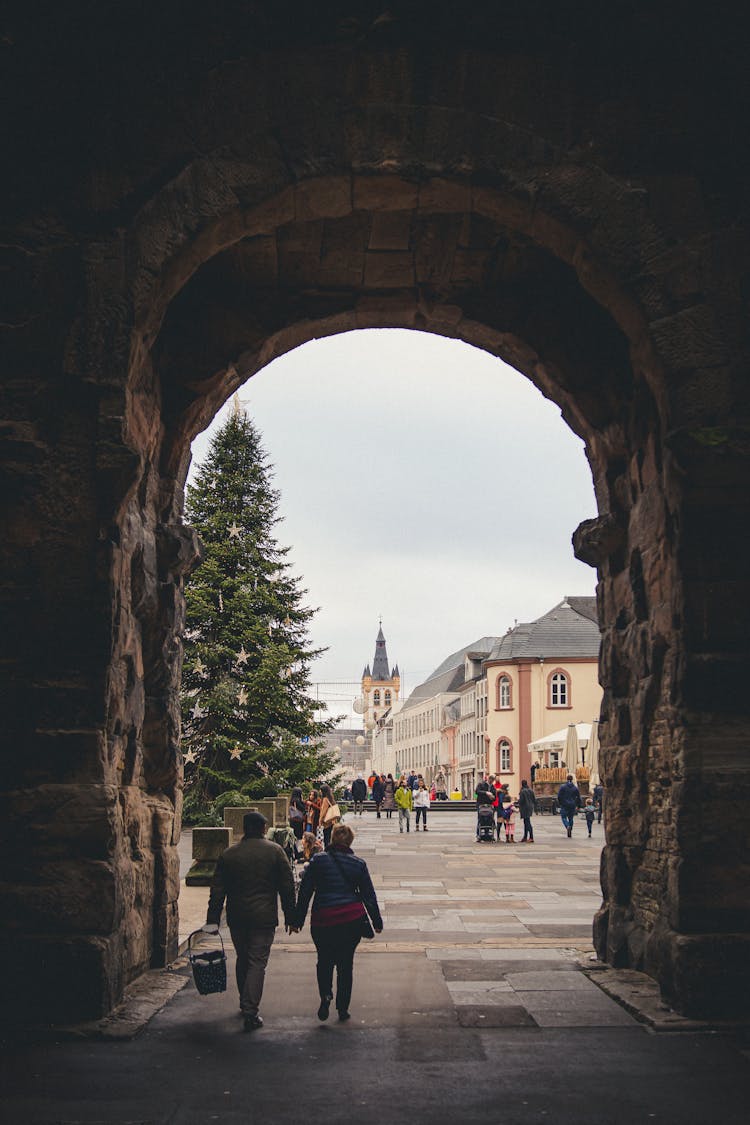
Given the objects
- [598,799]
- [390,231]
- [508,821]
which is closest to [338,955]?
[390,231]

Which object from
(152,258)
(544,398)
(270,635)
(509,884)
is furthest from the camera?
(270,635)

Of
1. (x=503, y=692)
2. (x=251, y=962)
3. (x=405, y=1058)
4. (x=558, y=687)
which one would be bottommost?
(x=405, y=1058)

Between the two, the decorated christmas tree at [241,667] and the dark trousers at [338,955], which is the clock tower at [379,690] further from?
the dark trousers at [338,955]

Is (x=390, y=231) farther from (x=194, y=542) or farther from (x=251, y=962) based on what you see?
(x=251, y=962)

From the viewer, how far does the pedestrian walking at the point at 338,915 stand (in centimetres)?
784

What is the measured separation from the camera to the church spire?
188625 mm

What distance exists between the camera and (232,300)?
1034 cm

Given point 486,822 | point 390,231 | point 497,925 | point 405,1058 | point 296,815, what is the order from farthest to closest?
1. point 486,822
2. point 296,815
3. point 497,925
4. point 390,231
5. point 405,1058

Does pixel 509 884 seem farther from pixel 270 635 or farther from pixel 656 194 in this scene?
pixel 270 635

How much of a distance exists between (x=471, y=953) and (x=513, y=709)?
60484mm

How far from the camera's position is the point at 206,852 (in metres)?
16.7

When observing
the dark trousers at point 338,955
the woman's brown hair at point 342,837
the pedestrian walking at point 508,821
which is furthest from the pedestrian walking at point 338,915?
the pedestrian walking at point 508,821

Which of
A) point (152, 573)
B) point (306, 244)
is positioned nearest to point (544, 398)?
point (306, 244)

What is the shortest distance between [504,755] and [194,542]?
62669mm
